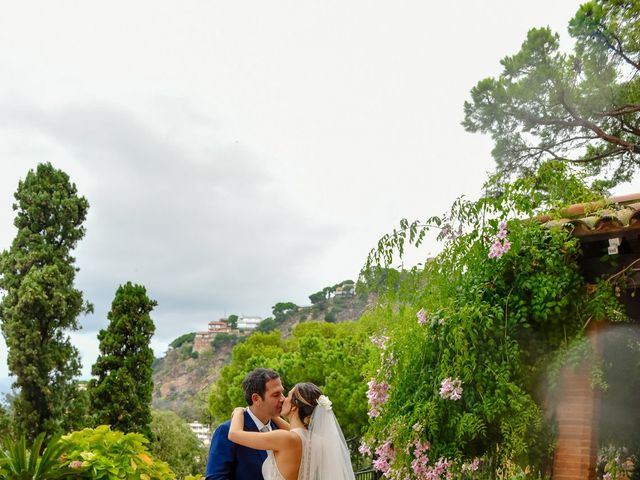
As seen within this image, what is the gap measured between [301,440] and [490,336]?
132 cm

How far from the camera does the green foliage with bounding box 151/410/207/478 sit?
25453mm

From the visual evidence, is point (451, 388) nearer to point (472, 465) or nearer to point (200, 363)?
point (472, 465)

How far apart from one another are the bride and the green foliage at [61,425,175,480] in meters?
3.30

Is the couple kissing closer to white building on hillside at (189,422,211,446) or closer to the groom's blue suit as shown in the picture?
the groom's blue suit

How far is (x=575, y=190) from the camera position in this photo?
4664 mm

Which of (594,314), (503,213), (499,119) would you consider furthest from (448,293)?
(499,119)

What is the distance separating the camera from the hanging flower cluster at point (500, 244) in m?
4.12

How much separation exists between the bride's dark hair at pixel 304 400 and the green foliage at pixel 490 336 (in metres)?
0.85

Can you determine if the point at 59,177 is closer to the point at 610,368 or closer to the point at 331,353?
the point at 331,353

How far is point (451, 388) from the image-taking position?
4.11 metres

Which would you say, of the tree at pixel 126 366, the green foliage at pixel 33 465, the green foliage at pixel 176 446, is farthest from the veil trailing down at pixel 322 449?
the green foliage at pixel 176 446

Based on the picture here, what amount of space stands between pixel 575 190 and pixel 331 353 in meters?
17.5

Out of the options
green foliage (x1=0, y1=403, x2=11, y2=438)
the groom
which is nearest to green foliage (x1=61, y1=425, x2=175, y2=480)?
the groom

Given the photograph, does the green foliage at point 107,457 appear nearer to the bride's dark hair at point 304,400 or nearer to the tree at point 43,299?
the bride's dark hair at point 304,400
